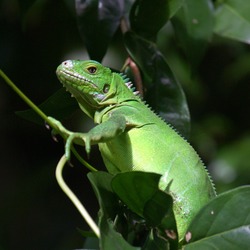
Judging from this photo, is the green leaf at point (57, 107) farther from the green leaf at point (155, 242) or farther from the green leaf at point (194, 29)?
the green leaf at point (194, 29)

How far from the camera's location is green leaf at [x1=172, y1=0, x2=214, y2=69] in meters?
2.61

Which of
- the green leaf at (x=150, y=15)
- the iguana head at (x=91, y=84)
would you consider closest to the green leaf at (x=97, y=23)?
the green leaf at (x=150, y=15)

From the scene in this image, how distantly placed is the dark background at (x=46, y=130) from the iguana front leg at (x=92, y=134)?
163cm

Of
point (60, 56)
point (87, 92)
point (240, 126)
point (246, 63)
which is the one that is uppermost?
point (87, 92)

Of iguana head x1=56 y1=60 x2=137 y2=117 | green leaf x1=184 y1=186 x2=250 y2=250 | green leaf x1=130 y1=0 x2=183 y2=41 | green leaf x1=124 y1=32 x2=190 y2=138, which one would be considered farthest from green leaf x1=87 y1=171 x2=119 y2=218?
green leaf x1=130 y1=0 x2=183 y2=41

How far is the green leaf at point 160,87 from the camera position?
2.44 meters

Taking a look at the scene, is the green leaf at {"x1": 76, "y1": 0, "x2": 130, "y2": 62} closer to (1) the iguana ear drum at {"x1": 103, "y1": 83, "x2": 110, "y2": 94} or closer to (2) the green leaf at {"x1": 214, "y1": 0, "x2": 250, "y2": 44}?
(1) the iguana ear drum at {"x1": 103, "y1": 83, "x2": 110, "y2": 94}

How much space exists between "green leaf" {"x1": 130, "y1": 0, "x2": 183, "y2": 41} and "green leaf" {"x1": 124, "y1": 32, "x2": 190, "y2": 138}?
3 centimetres

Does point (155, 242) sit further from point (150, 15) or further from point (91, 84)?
point (150, 15)

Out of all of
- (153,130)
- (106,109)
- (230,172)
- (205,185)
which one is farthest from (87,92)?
(230,172)

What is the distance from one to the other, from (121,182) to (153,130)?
0.41 m

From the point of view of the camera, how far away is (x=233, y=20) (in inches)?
108

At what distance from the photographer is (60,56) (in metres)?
3.74

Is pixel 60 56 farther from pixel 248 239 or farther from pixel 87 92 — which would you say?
pixel 248 239
